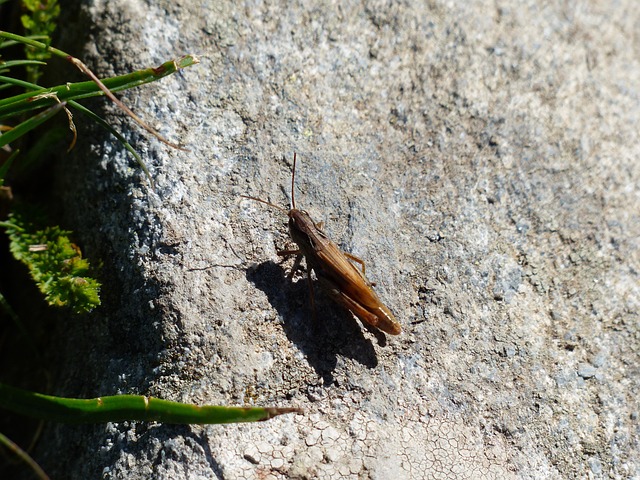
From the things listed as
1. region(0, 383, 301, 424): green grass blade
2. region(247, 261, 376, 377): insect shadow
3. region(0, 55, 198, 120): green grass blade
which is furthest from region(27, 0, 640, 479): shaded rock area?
region(0, 55, 198, 120): green grass blade

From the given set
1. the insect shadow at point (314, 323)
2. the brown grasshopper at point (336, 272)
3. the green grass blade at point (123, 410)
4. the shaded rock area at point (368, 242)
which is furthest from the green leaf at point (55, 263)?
the brown grasshopper at point (336, 272)

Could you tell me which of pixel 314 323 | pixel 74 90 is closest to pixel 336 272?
pixel 314 323

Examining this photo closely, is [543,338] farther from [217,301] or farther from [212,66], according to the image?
[212,66]

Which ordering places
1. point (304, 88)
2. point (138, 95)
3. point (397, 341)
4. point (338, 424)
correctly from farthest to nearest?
point (304, 88), point (138, 95), point (397, 341), point (338, 424)

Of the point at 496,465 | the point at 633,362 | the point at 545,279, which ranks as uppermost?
the point at 545,279

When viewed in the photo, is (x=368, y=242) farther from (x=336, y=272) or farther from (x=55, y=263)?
(x=55, y=263)

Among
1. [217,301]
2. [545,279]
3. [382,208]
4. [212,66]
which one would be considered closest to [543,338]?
[545,279]

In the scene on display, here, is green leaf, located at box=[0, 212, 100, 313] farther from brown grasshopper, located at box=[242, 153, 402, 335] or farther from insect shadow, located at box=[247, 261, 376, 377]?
brown grasshopper, located at box=[242, 153, 402, 335]
